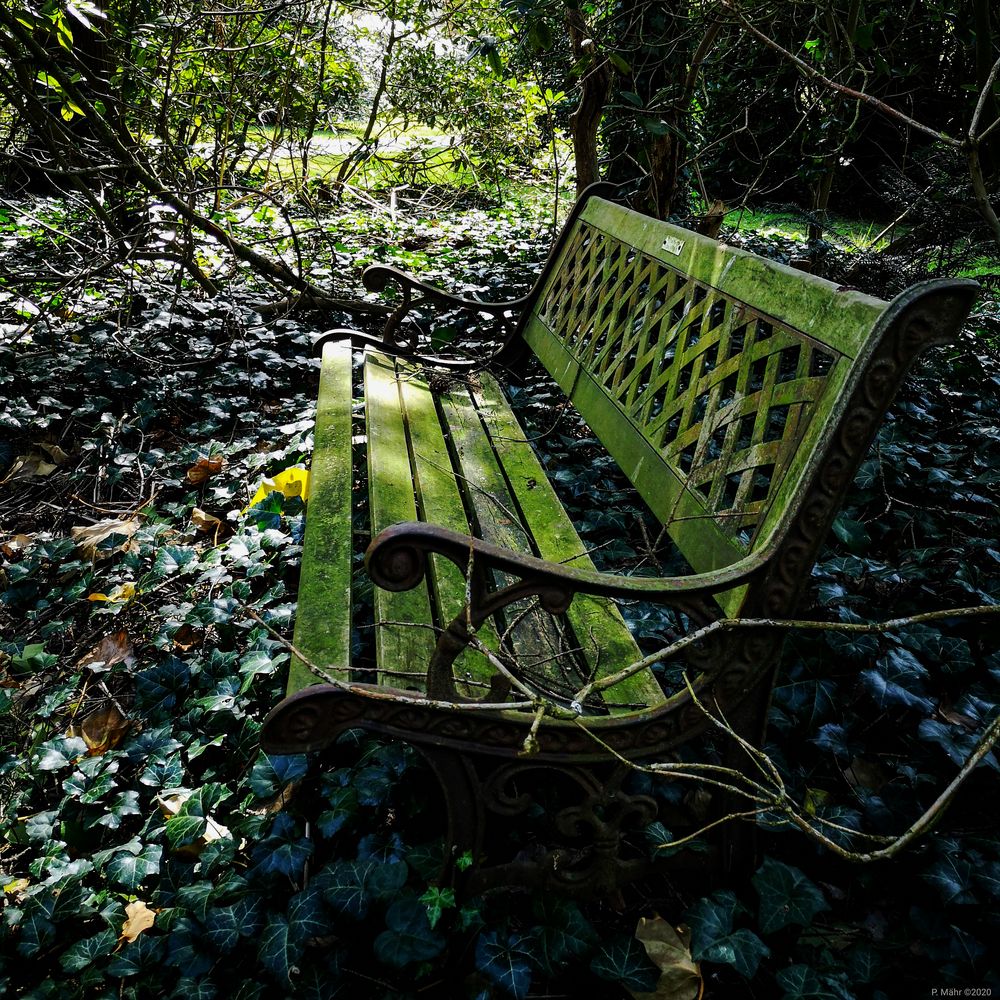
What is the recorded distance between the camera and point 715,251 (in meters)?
2.03

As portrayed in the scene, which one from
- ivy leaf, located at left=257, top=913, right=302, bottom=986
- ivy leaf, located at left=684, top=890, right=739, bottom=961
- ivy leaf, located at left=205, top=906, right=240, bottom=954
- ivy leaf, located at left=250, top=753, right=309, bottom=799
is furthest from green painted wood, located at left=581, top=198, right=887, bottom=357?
ivy leaf, located at left=205, top=906, right=240, bottom=954

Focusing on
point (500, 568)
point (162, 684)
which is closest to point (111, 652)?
point (162, 684)

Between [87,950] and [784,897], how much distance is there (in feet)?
5.16

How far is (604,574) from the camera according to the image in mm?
1397

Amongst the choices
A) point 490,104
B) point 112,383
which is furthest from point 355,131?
point 112,383

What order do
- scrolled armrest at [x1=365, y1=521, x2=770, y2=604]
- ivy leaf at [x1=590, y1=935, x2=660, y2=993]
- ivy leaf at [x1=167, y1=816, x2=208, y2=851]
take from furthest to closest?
ivy leaf at [x1=167, y1=816, x2=208, y2=851], ivy leaf at [x1=590, y1=935, x2=660, y2=993], scrolled armrest at [x1=365, y1=521, x2=770, y2=604]

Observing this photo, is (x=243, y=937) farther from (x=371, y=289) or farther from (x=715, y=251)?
(x=371, y=289)

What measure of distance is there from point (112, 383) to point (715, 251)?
3527 mm

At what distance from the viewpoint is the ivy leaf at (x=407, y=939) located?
1.54 metres

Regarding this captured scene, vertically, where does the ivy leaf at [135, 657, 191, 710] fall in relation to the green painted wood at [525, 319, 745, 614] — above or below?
below

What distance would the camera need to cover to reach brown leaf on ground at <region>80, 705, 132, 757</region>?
7.48 feet

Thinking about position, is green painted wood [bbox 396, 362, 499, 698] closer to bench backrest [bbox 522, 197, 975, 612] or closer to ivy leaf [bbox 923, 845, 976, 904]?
bench backrest [bbox 522, 197, 975, 612]

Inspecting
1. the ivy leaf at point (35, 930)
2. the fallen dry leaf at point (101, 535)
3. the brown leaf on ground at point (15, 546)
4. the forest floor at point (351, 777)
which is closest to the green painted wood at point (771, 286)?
the forest floor at point (351, 777)

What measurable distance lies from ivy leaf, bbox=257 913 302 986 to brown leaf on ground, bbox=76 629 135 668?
4.41 ft
